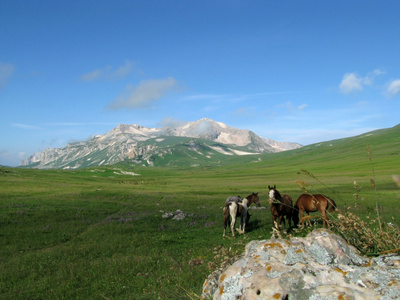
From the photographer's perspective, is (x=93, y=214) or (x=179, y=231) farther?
(x=93, y=214)

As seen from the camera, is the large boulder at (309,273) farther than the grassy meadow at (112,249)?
No

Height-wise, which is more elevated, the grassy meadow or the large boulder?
the large boulder

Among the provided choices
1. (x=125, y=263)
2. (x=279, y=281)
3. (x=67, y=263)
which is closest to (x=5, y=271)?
(x=67, y=263)

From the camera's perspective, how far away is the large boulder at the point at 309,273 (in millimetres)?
3996

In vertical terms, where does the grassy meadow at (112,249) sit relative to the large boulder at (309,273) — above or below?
below

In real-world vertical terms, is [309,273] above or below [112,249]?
above

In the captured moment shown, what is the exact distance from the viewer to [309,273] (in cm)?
460

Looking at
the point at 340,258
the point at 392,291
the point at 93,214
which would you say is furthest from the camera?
the point at 93,214

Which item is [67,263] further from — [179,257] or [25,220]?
[25,220]

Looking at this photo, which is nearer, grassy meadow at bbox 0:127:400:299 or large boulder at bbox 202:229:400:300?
large boulder at bbox 202:229:400:300

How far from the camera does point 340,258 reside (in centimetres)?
516

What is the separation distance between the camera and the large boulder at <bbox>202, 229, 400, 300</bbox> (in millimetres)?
3996

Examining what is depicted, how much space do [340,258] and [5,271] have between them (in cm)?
1803

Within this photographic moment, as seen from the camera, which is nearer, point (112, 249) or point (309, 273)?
point (309, 273)
